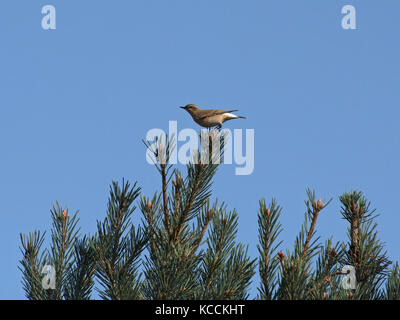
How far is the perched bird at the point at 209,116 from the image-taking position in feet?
36.8

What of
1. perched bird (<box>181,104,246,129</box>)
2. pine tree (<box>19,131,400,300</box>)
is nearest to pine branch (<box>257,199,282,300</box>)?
pine tree (<box>19,131,400,300</box>)

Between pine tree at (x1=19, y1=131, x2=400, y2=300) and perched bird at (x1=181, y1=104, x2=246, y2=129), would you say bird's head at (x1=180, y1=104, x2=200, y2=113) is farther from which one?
pine tree at (x1=19, y1=131, x2=400, y2=300)

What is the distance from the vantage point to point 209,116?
1123 cm

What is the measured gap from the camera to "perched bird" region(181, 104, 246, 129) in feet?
36.8

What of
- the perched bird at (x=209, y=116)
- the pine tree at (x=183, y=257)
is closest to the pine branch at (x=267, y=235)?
the pine tree at (x=183, y=257)

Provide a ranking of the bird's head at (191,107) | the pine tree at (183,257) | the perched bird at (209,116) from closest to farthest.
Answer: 1. the pine tree at (183,257)
2. the perched bird at (209,116)
3. the bird's head at (191,107)

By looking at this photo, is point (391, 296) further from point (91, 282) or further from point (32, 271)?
point (32, 271)

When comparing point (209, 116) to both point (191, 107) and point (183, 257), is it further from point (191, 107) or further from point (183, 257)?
point (183, 257)

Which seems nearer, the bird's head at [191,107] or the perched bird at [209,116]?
the perched bird at [209,116]

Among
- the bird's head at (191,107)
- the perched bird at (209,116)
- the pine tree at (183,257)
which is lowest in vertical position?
the pine tree at (183,257)

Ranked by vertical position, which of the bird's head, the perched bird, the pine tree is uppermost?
the bird's head

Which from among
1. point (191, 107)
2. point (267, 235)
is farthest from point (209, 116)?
point (267, 235)

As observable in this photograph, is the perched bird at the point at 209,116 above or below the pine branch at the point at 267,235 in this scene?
above

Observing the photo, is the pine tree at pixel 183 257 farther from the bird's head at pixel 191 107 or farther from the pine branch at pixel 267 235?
the bird's head at pixel 191 107
